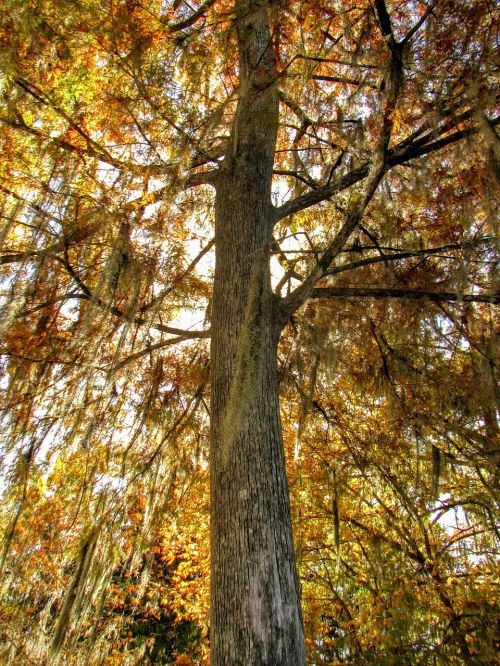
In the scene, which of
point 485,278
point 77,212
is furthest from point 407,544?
point 77,212

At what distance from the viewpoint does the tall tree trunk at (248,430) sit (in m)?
1.59

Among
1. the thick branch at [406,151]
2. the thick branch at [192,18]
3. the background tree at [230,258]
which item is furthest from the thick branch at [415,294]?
the thick branch at [192,18]

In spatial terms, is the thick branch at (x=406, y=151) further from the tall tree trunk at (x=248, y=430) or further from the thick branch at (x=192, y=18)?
the thick branch at (x=192, y=18)

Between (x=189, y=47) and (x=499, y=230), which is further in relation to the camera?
(x=189, y=47)

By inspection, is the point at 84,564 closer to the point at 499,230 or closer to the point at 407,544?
the point at 499,230

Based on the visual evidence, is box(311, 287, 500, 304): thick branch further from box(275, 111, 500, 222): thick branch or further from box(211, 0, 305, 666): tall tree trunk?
box(275, 111, 500, 222): thick branch

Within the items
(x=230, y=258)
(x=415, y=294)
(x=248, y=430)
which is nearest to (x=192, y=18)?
(x=230, y=258)

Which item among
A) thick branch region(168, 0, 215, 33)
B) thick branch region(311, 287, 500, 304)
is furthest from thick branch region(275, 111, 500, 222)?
thick branch region(168, 0, 215, 33)

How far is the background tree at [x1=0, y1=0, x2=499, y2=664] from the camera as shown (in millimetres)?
2068

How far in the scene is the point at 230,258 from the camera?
2.57 metres

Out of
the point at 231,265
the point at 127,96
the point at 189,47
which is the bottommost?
the point at 231,265

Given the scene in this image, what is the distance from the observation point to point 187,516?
672 cm

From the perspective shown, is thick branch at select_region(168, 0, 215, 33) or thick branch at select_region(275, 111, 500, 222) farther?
thick branch at select_region(168, 0, 215, 33)

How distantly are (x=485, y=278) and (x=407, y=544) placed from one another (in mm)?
3892
